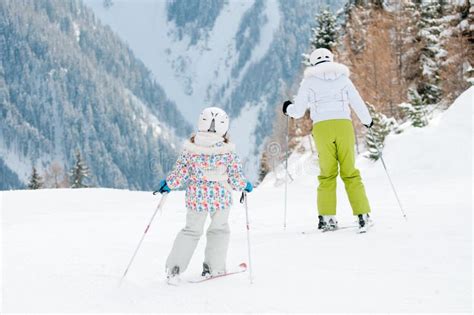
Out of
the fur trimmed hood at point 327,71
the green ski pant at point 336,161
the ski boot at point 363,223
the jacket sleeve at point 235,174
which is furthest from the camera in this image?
the fur trimmed hood at point 327,71

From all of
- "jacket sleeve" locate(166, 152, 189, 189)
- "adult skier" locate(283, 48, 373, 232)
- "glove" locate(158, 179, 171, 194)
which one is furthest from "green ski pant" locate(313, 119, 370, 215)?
"glove" locate(158, 179, 171, 194)

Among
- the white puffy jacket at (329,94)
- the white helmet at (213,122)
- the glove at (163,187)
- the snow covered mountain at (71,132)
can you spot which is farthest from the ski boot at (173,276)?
the snow covered mountain at (71,132)

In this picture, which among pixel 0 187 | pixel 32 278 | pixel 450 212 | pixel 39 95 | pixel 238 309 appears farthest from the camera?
pixel 39 95

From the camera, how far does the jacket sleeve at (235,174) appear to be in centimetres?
466

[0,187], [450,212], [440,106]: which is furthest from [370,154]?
[0,187]

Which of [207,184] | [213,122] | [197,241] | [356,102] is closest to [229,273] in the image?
[197,241]

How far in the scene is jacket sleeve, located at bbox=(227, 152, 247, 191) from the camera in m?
4.66

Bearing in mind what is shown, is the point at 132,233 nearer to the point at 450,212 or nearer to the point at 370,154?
the point at 450,212

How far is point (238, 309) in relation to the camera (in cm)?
358

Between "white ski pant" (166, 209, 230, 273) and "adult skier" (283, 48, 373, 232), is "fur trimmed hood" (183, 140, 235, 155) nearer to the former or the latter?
"white ski pant" (166, 209, 230, 273)

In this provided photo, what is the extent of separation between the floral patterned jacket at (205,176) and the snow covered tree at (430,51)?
2498cm

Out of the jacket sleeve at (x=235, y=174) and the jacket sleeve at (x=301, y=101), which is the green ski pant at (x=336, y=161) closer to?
the jacket sleeve at (x=301, y=101)

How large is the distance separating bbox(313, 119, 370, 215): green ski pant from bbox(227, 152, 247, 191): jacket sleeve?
5.98 feet

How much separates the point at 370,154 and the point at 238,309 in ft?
60.8
